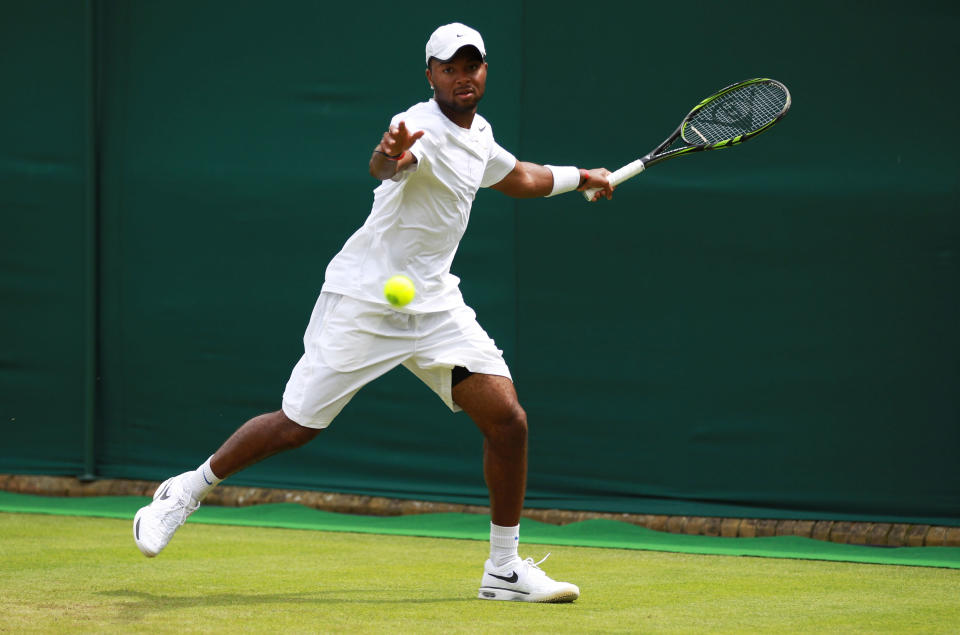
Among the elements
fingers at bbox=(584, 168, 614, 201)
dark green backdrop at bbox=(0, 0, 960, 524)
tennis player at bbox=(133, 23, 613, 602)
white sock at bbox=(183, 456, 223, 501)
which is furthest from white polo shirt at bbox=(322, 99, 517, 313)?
dark green backdrop at bbox=(0, 0, 960, 524)

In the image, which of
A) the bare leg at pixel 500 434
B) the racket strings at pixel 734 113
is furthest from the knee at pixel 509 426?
the racket strings at pixel 734 113

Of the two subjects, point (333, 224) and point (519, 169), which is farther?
point (333, 224)

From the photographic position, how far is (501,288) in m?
6.48

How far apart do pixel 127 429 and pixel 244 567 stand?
98.4 inches

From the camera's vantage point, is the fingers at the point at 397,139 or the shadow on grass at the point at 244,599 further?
the shadow on grass at the point at 244,599

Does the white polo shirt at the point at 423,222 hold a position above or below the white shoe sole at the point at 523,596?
above

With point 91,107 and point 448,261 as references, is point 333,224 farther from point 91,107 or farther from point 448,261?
point 448,261

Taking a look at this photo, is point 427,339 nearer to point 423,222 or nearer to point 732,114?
point 423,222

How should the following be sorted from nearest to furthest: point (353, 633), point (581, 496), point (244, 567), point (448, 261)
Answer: point (353, 633) < point (448, 261) < point (244, 567) < point (581, 496)

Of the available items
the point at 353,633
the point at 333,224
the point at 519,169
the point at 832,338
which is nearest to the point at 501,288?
the point at 333,224

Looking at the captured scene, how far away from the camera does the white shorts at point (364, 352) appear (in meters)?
4.22

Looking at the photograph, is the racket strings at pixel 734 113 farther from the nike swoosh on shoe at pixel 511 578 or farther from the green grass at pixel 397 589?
the nike swoosh on shoe at pixel 511 578

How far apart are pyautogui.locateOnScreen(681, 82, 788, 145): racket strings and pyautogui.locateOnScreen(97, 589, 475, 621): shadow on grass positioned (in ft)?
6.21

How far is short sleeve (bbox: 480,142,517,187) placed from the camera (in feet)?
14.5
